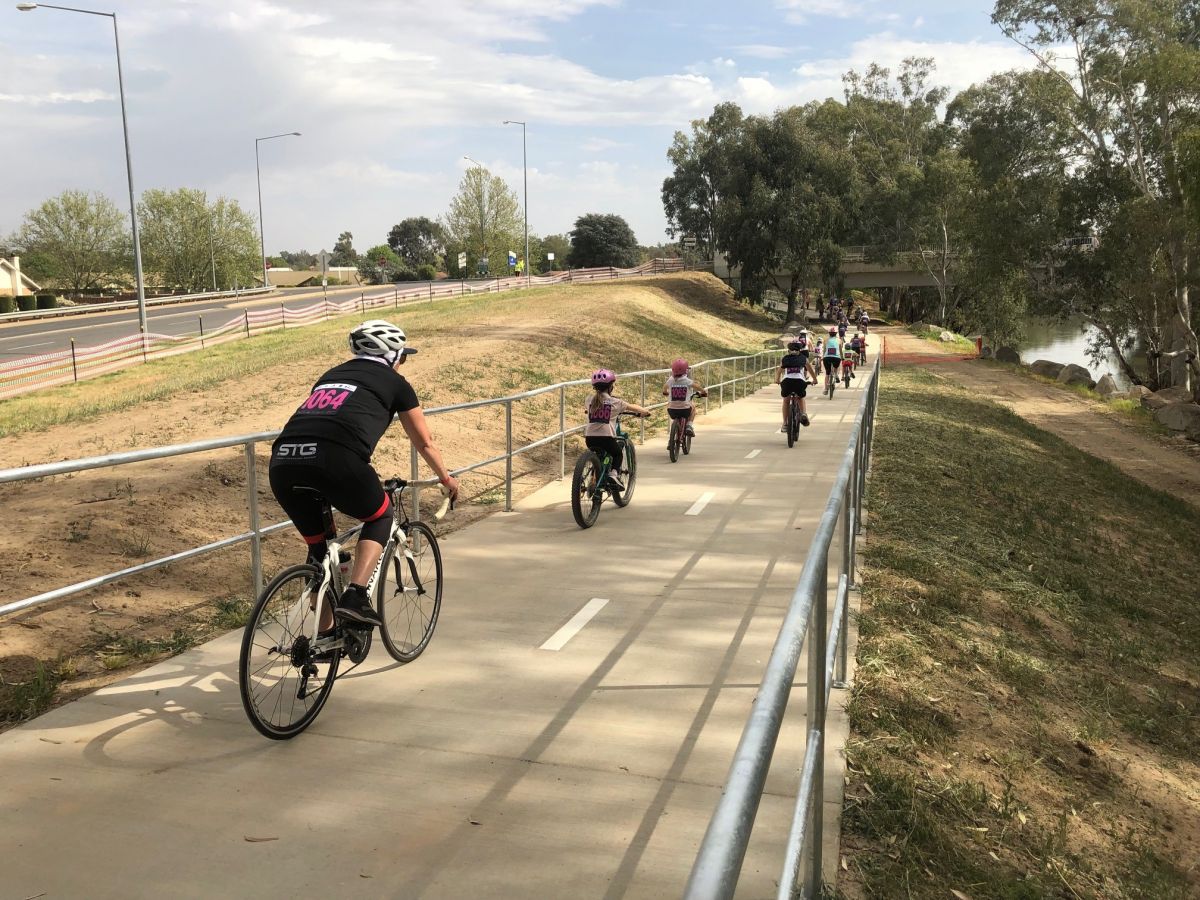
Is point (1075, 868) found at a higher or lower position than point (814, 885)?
lower

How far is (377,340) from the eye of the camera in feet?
16.2

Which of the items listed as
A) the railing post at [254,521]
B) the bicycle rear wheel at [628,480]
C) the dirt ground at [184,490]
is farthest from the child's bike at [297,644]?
the bicycle rear wheel at [628,480]

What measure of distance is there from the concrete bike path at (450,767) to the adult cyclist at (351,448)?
0.80 metres

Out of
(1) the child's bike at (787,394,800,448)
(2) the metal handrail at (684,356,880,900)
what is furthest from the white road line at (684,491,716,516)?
(2) the metal handrail at (684,356,880,900)

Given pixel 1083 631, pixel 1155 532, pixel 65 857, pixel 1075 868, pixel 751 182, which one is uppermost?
pixel 751 182

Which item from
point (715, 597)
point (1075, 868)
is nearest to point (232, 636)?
point (715, 597)

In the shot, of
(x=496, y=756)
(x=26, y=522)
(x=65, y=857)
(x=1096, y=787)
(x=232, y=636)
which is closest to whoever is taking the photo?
(x=65, y=857)

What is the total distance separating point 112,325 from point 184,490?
31.6m

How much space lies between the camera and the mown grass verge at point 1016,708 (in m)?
3.87

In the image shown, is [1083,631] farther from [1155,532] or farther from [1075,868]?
[1155,532]

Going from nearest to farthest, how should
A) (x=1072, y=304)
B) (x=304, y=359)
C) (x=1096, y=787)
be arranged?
(x=1096, y=787) < (x=304, y=359) < (x=1072, y=304)

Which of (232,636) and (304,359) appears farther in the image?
(304,359)

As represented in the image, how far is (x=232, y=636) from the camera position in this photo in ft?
20.1

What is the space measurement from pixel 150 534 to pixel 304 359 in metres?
12.9
